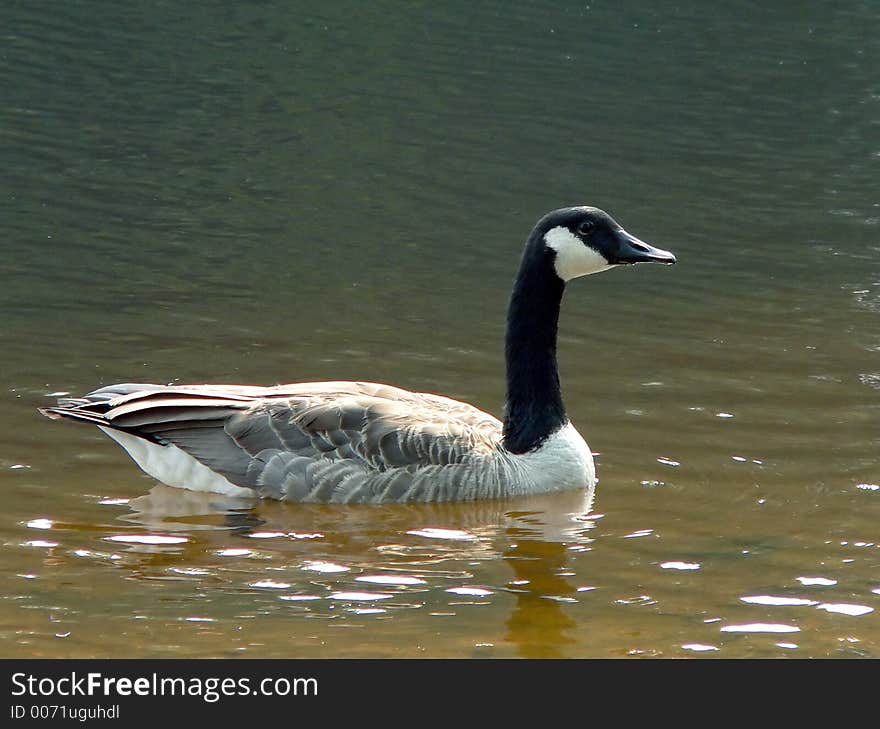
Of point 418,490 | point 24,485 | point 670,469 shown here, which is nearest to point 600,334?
point 670,469

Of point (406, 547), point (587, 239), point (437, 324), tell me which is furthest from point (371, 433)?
point (437, 324)

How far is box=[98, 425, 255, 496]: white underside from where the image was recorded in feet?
37.9

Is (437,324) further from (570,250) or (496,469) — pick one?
(496,469)

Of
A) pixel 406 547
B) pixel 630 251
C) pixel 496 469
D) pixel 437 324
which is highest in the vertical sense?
pixel 630 251

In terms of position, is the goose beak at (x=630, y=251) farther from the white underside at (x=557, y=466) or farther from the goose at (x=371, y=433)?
the white underside at (x=557, y=466)

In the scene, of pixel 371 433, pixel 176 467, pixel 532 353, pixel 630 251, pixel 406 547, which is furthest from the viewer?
pixel 532 353

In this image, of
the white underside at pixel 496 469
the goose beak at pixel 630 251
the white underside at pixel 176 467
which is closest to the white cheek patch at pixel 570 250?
the goose beak at pixel 630 251

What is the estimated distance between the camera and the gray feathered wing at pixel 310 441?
37.4ft

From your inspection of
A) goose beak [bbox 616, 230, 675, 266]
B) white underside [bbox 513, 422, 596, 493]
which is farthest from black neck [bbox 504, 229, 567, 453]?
goose beak [bbox 616, 230, 675, 266]

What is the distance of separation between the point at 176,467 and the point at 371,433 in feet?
5.07

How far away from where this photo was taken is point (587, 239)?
12.0 metres

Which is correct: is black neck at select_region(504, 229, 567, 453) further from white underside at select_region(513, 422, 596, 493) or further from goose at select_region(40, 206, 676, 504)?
white underside at select_region(513, 422, 596, 493)

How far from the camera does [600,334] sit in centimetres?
1623

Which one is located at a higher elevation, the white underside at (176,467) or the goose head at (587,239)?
the goose head at (587,239)
